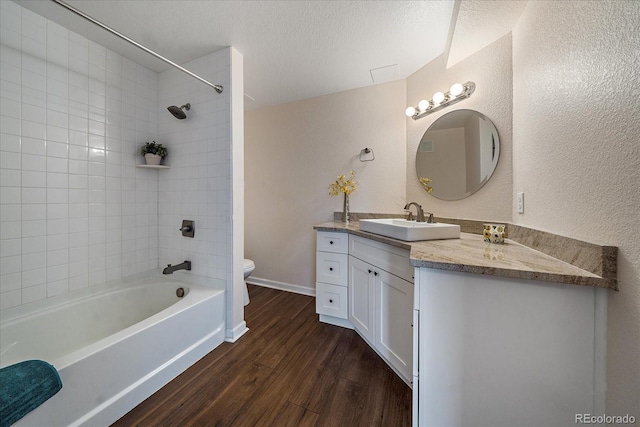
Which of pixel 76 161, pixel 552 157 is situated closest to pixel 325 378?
pixel 552 157

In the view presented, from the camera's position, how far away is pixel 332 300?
6.12ft

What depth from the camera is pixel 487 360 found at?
80 centimetres

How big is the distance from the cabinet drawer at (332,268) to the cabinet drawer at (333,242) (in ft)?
0.14

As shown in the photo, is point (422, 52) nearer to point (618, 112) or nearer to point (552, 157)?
point (552, 157)

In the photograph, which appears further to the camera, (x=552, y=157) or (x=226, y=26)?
(x=226, y=26)

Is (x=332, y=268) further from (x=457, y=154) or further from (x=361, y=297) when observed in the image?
(x=457, y=154)

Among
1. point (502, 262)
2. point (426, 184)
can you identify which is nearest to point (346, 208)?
point (426, 184)

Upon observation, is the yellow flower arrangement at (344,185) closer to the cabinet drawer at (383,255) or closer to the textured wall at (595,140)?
the cabinet drawer at (383,255)

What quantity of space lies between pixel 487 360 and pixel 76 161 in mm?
2643

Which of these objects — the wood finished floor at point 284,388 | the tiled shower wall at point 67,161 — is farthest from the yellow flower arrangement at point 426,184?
the tiled shower wall at point 67,161

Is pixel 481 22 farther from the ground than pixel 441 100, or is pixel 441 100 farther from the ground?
pixel 481 22

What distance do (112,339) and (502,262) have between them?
184cm

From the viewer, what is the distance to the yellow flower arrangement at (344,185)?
2.16 metres

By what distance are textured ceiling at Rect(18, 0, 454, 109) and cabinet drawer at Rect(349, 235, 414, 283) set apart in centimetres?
149
